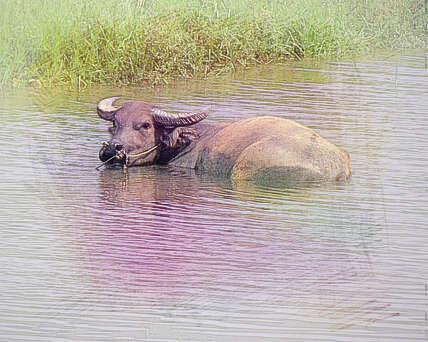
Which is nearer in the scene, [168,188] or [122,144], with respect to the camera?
[168,188]

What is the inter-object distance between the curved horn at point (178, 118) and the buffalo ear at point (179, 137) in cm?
6

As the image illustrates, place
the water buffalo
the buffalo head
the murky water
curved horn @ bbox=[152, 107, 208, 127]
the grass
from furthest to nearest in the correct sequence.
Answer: the grass, curved horn @ bbox=[152, 107, 208, 127], the buffalo head, the water buffalo, the murky water

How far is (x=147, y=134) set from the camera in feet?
28.8

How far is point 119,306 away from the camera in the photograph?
5.18 meters

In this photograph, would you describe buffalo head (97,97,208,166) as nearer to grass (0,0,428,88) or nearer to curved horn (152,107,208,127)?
curved horn (152,107,208,127)

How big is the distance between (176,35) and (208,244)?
6.90 metres

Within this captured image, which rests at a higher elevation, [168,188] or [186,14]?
[186,14]

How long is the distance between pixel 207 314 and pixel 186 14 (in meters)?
8.90

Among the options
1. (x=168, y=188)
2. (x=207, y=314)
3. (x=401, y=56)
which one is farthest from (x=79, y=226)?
(x=401, y=56)

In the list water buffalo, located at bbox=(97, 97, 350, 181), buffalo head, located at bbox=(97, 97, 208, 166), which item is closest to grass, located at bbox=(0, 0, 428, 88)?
water buffalo, located at bbox=(97, 97, 350, 181)

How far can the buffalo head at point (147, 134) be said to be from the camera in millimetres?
8656

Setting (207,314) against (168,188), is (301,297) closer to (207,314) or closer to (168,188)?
(207,314)

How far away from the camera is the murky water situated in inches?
197

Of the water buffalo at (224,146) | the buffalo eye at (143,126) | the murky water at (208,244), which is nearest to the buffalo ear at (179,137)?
the water buffalo at (224,146)
